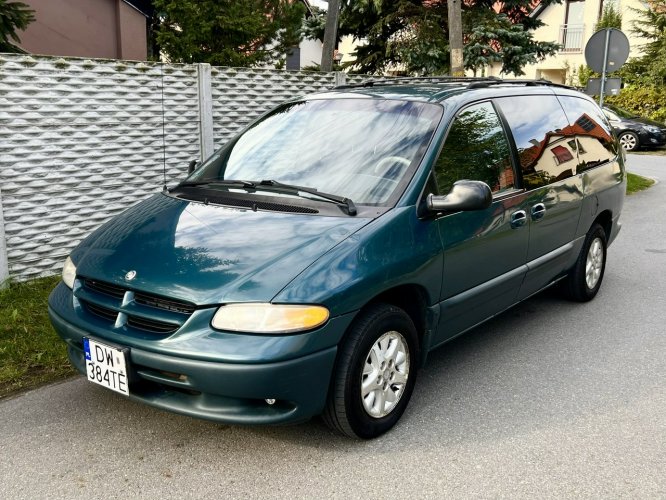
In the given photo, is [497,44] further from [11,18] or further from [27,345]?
[27,345]

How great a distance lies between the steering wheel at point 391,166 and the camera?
365cm

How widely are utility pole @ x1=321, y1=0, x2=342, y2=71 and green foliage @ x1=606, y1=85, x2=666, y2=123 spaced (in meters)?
18.2

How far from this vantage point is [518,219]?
426cm

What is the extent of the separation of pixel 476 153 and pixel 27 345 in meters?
3.13

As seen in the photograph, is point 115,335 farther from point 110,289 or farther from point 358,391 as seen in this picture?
point 358,391

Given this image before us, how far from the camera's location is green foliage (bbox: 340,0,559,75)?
460 inches

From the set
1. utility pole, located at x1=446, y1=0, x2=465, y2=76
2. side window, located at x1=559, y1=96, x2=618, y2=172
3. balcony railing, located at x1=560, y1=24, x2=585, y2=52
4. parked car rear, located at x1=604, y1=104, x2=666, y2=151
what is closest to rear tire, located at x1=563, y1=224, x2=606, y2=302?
side window, located at x1=559, y1=96, x2=618, y2=172

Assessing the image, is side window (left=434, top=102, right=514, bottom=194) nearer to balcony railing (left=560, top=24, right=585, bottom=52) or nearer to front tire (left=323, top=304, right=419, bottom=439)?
front tire (left=323, top=304, right=419, bottom=439)

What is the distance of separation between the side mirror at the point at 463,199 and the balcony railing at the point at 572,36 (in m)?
32.9

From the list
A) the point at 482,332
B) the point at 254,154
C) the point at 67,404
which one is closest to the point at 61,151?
the point at 254,154

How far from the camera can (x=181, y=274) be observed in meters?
3.06

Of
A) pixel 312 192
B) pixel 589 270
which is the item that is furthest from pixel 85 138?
pixel 589 270

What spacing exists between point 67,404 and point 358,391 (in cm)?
169

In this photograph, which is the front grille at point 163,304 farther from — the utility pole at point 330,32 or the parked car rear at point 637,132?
the parked car rear at point 637,132
